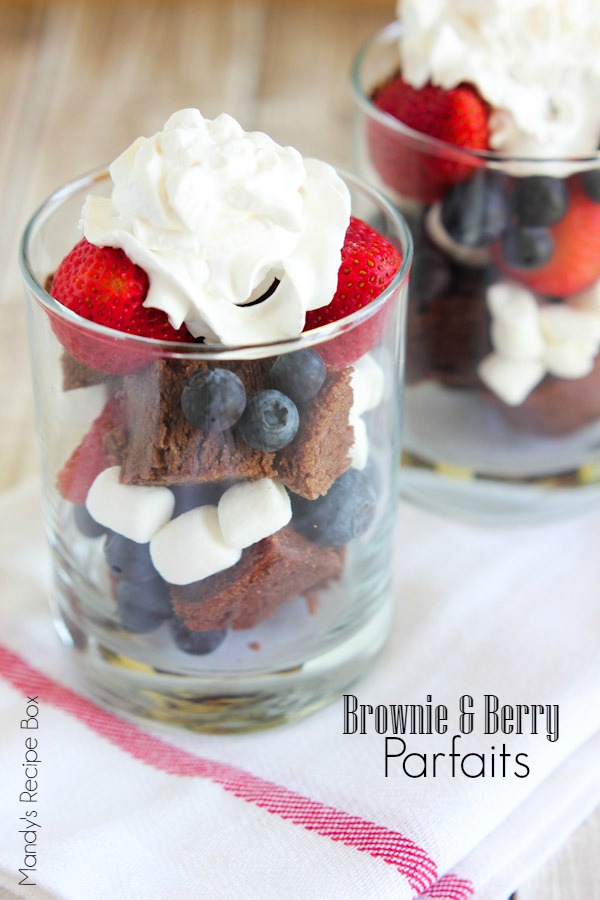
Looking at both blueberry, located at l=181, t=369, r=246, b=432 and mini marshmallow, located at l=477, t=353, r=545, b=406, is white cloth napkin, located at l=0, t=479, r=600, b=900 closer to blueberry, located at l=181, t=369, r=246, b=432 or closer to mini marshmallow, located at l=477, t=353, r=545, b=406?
mini marshmallow, located at l=477, t=353, r=545, b=406

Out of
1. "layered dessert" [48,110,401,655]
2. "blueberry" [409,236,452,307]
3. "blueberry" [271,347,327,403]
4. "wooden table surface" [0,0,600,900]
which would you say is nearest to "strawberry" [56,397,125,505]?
"layered dessert" [48,110,401,655]

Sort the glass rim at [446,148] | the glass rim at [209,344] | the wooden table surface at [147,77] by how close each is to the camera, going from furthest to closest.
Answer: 1. the wooden table surface at [147,77]
2. the glass rim at [446,148]
3. the glass rim at [209,344]

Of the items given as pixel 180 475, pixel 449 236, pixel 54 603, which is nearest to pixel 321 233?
pixel 180 475

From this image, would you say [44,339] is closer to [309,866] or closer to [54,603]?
[54,603]

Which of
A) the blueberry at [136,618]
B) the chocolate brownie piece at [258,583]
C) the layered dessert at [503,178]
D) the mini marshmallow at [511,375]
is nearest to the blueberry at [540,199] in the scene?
the layered dessert at [503,178]

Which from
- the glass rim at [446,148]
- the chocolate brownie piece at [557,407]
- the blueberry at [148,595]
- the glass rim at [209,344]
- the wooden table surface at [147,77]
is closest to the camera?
the glass rim at [209,344]

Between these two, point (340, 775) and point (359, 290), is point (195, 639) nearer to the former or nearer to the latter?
point (340, 775)

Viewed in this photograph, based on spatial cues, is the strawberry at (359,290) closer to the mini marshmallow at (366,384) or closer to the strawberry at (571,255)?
the mini marshmallow at (366,384)
